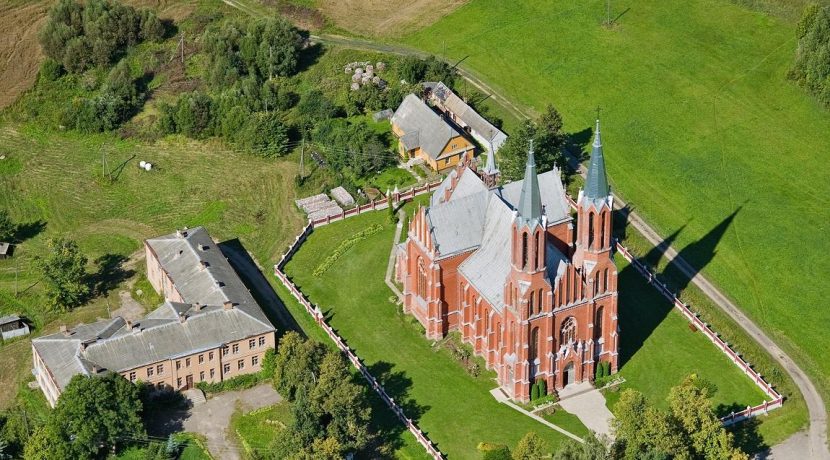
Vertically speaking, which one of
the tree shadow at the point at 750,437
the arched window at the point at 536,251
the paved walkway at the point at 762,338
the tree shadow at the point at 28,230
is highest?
Result: the arched window at the point at 536,251

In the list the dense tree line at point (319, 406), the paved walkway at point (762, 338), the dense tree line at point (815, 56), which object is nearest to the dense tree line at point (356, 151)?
the paved walkway at point (762, 338)

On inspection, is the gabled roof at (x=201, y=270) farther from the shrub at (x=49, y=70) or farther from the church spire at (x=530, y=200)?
the shrub at (x=49, y=70)

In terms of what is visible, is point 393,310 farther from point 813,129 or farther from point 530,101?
point 813,129

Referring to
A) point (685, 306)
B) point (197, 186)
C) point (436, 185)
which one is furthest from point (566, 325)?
point (197, 186)

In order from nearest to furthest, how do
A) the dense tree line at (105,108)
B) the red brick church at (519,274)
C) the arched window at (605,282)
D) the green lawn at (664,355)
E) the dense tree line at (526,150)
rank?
the red brick church at (519,274)
the arched window at (605,282)
the green lawn at (664,355)
the dense tree line at (526,150)
the dense tree line at (105,108)

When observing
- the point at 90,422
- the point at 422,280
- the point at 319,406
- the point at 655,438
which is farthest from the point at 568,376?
the point at 90,422

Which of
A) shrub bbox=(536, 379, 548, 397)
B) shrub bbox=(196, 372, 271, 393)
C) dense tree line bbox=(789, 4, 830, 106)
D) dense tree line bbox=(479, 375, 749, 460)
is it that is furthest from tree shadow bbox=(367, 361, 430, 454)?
dense tree line bbox=(789, 4, 830, 106)
